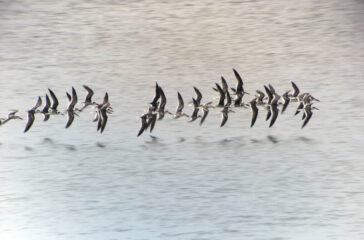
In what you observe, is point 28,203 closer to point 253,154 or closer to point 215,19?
point 253,154

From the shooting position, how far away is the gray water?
12.4m

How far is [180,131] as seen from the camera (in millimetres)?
15422

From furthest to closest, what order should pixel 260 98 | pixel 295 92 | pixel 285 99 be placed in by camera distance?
pixel 295 92
pixel 285 99
pixel 260 98

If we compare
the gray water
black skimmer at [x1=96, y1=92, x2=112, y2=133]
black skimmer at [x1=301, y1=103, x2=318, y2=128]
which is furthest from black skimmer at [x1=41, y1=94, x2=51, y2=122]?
black skimmer at [x1=301, y1=103, x2=318, y2=128]

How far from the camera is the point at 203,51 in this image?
1886cm

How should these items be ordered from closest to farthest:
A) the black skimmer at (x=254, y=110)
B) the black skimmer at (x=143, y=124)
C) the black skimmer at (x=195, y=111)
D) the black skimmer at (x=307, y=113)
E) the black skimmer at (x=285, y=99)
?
the black skimmer at (x=143, y=124), the black skimmer at (x=254, y=110), the black skimmer at (x=195, y=111), the black skimmer at (x=307, y=113), the black skimmer at (x=285, y=99)

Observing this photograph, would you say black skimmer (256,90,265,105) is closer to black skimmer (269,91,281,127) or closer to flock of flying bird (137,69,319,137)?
flock of flying bird (137,69,319,137)

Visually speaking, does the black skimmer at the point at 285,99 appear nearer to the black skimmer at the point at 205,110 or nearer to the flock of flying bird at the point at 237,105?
the flock of flying bird at the point at 237,105

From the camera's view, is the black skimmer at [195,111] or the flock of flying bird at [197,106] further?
the black skimmer at [195,111]

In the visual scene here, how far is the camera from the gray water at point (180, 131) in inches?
487

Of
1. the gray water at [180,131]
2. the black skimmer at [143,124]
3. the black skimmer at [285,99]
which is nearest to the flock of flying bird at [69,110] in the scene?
the gray water at [180,131]

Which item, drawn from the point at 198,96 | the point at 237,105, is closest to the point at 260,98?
the point at 237,105

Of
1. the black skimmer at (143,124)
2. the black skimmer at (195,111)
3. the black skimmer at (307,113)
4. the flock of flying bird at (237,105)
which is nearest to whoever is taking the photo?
the black skimmer at (143,124)

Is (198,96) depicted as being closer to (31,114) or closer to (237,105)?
(237,105)
